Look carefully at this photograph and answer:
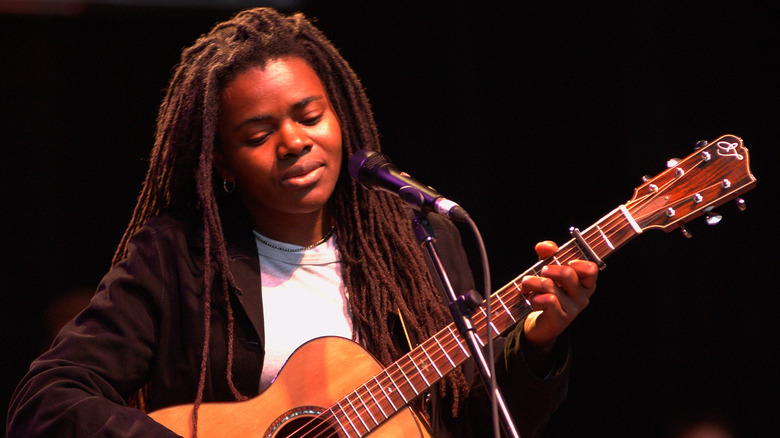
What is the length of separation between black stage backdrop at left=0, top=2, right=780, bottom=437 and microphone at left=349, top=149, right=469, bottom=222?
1678mm

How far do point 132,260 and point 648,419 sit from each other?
2367 millimetres

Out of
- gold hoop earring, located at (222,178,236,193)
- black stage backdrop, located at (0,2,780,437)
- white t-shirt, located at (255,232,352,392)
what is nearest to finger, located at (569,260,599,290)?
white t-shirt, located at (255,232,352,392)

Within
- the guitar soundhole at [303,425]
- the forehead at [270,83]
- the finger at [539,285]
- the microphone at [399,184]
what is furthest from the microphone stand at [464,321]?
the forehead at [270,83]

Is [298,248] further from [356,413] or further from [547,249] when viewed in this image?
[547,249]

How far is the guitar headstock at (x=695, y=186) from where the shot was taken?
180cm

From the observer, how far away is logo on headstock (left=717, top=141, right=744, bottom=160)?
1814mm

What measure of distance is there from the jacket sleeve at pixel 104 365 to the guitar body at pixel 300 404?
118 mm

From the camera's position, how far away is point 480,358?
1547mm

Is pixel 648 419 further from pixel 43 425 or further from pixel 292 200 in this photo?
pixel 43 425

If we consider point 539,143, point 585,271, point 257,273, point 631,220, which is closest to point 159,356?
point 257,273

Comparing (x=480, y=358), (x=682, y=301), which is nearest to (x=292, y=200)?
(x=480, y=358)

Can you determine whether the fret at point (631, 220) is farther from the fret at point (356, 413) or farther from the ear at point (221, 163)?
the ear at point (221, 163)

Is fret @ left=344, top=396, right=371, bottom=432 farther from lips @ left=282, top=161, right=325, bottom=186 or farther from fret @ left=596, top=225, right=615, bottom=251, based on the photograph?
fret @ left=596, top=225, right=615, bottom=251

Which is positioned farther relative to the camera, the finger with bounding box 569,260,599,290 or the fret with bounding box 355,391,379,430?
the fret with bounding box 355,391,379,430
